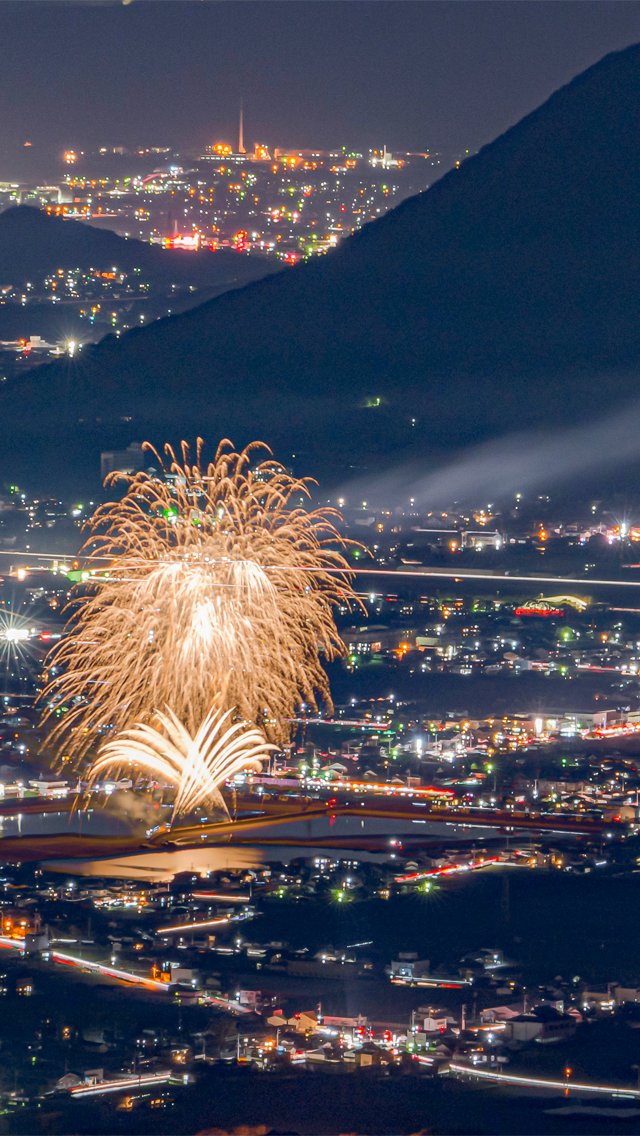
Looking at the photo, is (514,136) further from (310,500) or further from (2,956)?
(2,956)

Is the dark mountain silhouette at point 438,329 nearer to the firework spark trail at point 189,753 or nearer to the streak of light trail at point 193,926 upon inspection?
the firework spark trail at point 189,753

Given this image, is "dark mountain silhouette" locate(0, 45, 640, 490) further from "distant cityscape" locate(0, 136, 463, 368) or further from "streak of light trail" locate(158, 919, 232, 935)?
"streak of light trail" locate(158, 919, 232, 935)

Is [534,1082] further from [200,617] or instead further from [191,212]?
[191,212]

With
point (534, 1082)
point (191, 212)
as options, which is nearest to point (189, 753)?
point (534, 1082)

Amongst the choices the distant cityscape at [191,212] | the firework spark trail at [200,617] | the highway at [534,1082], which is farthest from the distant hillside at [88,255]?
the highway at [534,1082]

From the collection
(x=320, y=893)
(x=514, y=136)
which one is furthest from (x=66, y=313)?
(x=320, y=893)
